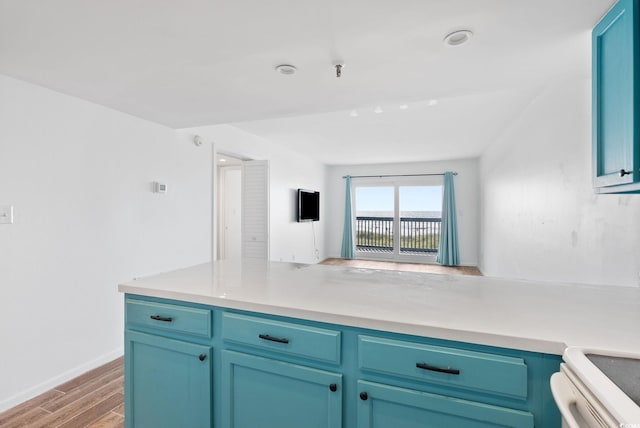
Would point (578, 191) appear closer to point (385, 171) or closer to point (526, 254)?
point (526, 254)

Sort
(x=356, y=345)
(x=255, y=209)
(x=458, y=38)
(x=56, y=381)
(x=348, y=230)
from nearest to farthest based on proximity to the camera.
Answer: (x=356, y=345) → (x=458, y=38) → (x=56, y=381) → (x=255, y=209) → (x=348, y=230)

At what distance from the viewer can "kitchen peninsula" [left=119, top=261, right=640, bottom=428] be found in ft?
3.13

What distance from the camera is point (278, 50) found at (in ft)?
5.58

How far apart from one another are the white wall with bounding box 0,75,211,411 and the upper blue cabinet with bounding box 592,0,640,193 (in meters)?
3.29

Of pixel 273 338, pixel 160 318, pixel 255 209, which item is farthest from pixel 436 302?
pixel 255 209

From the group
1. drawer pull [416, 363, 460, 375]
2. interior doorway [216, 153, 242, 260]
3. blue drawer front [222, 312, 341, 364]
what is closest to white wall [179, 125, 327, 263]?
interior doorway [216, 153, 242, 260]

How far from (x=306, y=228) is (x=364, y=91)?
15.3 feet

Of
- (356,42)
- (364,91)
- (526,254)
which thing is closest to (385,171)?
(526,254)

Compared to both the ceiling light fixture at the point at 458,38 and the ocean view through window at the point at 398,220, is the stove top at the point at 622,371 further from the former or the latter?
the ocean view through window at the point at 398,220

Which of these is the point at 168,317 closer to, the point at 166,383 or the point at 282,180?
the point at 166,383

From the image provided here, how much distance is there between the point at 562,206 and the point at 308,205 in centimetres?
464

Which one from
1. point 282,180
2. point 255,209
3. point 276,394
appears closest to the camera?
point 276,394

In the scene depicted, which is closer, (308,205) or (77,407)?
(77,407)

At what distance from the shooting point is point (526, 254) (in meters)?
3.19
